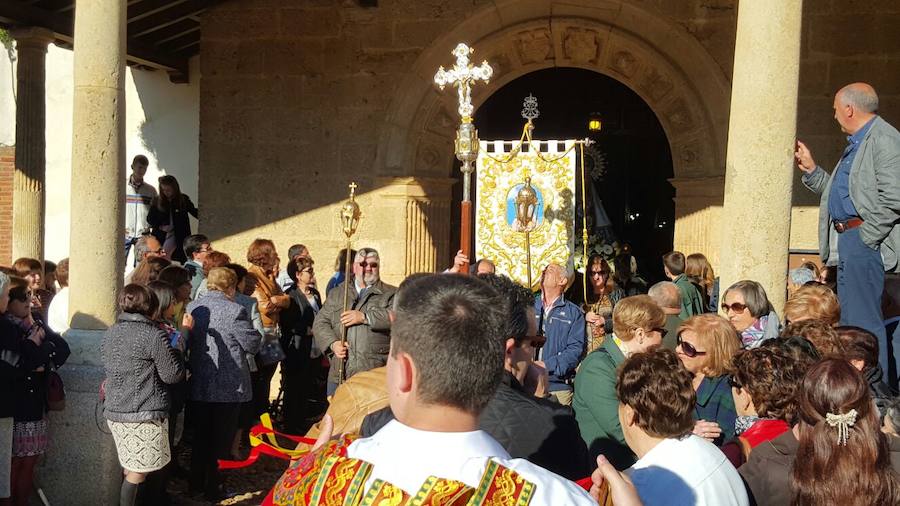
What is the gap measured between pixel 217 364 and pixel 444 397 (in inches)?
188

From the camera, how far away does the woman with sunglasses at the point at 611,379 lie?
13.1 ft

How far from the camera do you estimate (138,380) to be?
222 inches

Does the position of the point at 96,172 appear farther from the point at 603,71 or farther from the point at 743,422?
the point at 603,71

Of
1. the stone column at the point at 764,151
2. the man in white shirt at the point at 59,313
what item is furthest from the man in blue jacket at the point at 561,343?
the man in white shirt at the point at 59,313

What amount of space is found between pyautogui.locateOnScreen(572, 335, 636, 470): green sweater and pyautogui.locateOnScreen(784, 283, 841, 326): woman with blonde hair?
1203 millimetres

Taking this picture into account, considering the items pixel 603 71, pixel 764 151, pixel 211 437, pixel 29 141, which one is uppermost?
pixel 603 71

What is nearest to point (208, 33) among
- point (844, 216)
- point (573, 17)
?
point (573, 17)

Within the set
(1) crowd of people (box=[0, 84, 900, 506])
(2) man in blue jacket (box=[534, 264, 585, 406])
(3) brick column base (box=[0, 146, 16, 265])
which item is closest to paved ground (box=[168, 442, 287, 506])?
(1) crowd of people (box=[0, 84, 900, 506])

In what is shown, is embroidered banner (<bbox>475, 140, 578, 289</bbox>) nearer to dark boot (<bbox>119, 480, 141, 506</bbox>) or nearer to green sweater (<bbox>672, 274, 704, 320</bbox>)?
green sweater (<bbox>672, 274, 704, 320</bbox>)

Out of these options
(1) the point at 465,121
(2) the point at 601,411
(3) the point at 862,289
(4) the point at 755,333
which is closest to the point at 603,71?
(1) the point at 465,121

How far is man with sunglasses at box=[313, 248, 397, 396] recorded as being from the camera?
22.9 feet

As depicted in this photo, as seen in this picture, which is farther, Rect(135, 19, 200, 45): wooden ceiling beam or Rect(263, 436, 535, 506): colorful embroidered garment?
Rect(135, 19, 200, 45): wooden ceiling beam

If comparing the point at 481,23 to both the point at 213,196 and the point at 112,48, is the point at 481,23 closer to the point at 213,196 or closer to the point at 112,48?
the point at 213,196

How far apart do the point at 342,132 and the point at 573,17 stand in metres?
2.53
